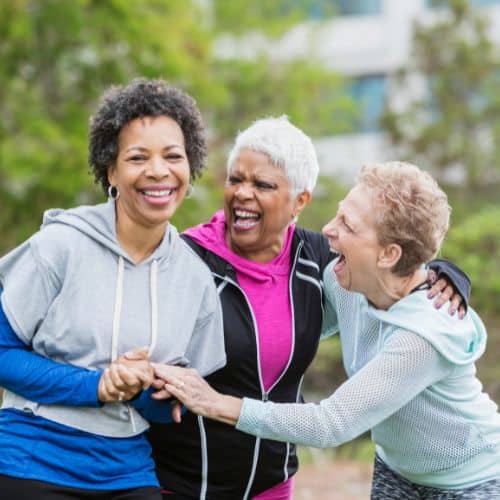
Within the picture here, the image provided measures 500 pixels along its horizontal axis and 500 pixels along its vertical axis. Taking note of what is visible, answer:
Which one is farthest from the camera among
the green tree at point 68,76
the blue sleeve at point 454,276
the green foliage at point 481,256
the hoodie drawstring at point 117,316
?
the green tree at point 68,76

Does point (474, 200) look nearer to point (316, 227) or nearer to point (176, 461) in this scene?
point (316, 227)

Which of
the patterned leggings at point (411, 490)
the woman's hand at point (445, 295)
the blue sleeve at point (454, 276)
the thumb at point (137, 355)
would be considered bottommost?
the patterned leggings at point (411, 490)

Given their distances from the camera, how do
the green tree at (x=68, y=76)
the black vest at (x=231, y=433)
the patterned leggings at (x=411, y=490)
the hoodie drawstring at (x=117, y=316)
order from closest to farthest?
the hoodie drawstring at (x=117, y=316) < the patterned leggings at (x=411, y=490) < the black vest at (x=231, y=433) < the green tree at (x=68, y=76)

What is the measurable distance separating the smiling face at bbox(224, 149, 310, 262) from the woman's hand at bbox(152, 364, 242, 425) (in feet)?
2.55

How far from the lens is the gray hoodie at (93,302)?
345 cm

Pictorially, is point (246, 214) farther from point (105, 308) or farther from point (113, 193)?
point (105, 308)

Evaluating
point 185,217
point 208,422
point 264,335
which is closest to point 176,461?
point 208,422

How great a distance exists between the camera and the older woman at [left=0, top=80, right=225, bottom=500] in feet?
11.3

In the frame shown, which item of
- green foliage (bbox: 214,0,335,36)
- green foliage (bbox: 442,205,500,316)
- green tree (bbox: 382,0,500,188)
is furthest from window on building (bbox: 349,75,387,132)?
green foliage (bbox: 442,205,500,316)

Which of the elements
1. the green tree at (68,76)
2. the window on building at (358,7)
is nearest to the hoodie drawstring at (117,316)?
the green tree at (68,76)

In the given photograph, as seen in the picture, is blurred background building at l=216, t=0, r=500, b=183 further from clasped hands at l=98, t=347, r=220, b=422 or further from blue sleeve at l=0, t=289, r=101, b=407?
blue sleeve at l=0, t=289, r=101, b=407

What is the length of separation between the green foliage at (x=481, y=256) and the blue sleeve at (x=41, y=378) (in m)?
7.73

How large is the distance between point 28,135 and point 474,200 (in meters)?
8.05

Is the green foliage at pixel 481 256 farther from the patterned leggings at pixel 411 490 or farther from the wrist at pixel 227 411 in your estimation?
the wrist at pixel 227 411
